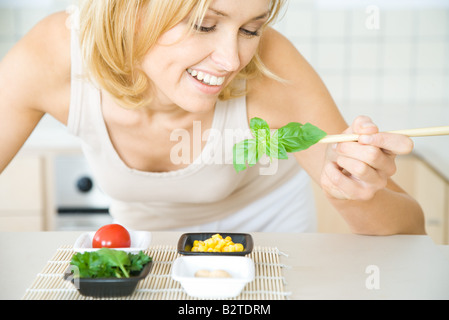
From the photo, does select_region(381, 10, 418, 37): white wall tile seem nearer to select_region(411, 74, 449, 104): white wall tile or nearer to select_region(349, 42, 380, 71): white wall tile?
select_region(349, 42, 380, 71): white wall tile

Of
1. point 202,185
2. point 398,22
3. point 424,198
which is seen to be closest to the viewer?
point 202,185

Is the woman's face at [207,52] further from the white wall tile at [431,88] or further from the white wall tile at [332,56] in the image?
the white wall tile at [431,88]

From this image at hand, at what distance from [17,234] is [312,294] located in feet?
2.39

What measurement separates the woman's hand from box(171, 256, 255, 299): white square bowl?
30cm

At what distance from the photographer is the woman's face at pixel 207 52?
1.07m

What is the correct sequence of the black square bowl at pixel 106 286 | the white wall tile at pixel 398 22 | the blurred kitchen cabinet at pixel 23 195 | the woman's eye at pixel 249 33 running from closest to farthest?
1. the black square bowl at pixel 106 286
2. the woman's eye at pixel 249 33
3. the blurred kitchen cabinet at pixel 23 195
4. the white wall tile at pixel 398 22

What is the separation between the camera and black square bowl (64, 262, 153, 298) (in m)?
0.88

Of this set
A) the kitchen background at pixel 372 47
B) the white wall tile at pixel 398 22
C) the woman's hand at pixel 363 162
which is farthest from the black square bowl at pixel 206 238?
the white wall tile at pixel 398 22

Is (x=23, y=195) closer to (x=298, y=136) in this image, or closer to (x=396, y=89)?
(x=298, y=136)

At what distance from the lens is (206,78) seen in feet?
3.83

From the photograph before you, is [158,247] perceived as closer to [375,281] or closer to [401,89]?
[375,281]

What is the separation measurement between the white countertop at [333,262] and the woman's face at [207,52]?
1.13ft

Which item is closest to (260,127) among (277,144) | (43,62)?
(277,144)

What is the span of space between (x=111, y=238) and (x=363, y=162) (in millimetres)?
521
